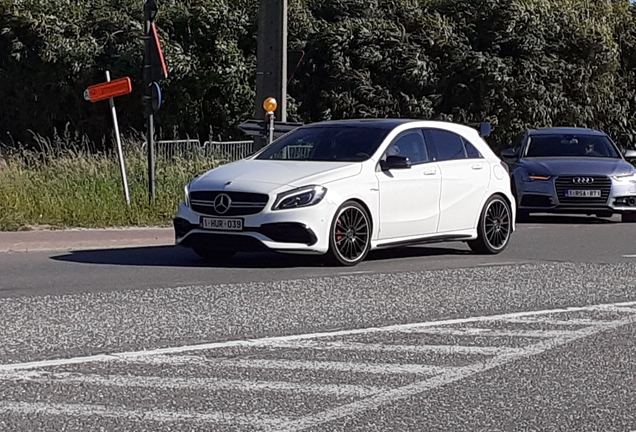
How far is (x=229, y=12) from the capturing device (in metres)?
29.5

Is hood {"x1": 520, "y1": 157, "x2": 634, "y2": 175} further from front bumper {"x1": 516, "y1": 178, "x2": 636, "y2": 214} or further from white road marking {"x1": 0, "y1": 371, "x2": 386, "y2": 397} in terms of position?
white road marking {"x1": 0, "y1": 371, "x2": 386, "y2": 397}

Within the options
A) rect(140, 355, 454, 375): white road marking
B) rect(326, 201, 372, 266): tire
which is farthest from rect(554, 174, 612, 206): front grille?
rect(140, 355, 454, 375): white road marking

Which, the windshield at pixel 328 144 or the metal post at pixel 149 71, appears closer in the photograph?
the windshield at pixel 328 144

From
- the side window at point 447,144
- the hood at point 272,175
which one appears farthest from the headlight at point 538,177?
the hood at point 272,175

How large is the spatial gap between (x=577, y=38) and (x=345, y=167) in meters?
19.4

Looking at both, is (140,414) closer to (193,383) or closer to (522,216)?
(193,383)

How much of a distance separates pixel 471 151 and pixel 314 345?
257 inches

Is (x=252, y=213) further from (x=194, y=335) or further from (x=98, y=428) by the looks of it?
(x=98, y=428)

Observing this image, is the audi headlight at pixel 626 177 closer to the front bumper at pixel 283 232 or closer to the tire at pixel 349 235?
the tire at pixel 349 235

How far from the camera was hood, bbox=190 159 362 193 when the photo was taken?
12062 mm

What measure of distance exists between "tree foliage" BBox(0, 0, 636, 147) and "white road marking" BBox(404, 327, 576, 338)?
66.2 ft

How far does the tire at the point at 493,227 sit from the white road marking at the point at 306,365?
6.72 meters

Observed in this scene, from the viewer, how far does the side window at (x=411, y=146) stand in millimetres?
13156

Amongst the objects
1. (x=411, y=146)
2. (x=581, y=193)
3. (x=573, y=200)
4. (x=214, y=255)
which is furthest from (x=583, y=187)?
(x=214, y=255)
